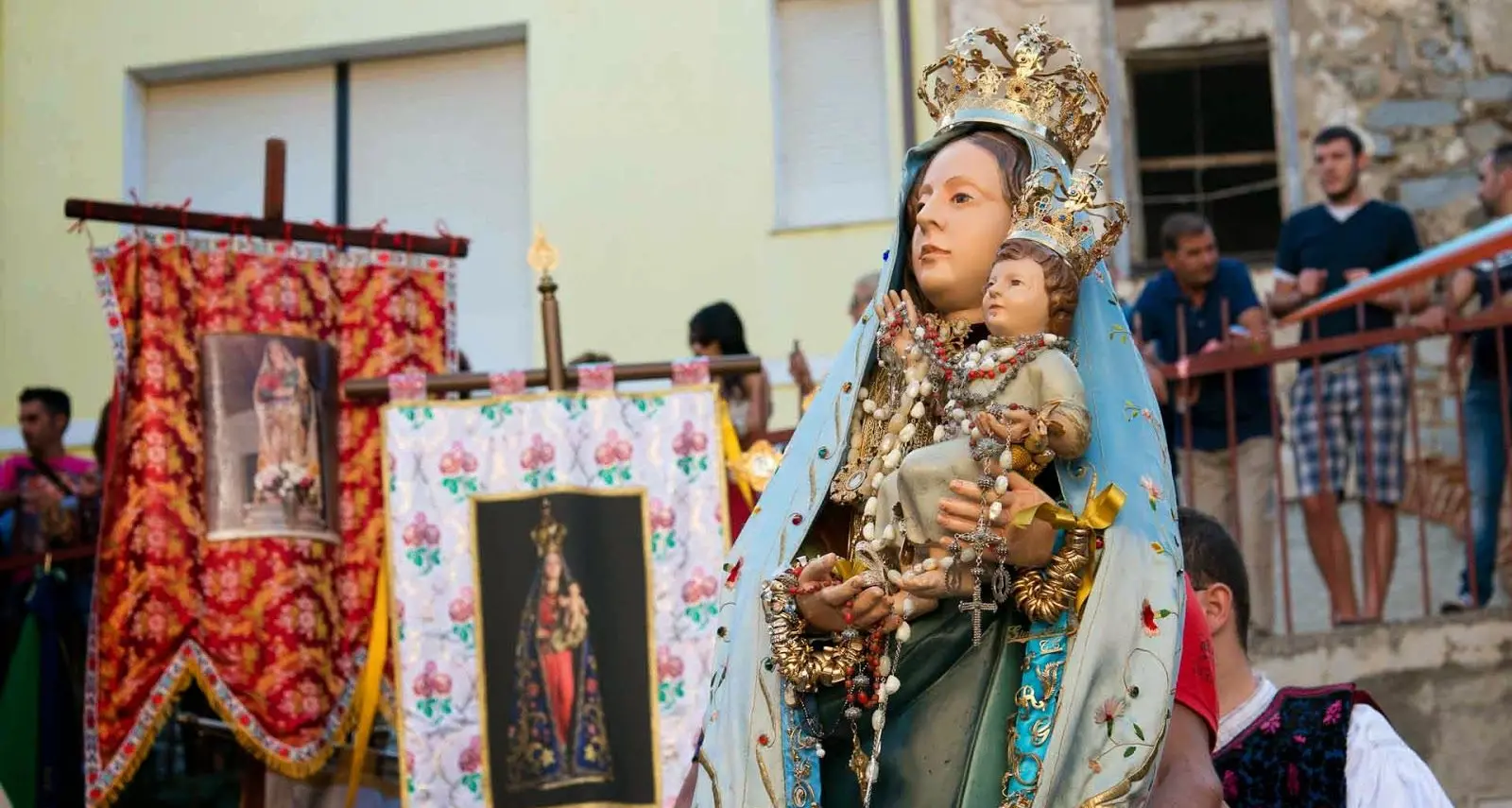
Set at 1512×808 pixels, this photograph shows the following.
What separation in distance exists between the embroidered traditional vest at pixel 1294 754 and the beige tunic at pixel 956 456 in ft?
3.85

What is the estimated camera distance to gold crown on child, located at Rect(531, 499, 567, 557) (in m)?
6.89

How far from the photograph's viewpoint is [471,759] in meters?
6.74

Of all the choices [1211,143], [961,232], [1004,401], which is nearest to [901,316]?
[961,232]

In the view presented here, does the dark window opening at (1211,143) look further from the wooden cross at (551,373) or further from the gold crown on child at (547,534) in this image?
the gold crown on child at (547,534)

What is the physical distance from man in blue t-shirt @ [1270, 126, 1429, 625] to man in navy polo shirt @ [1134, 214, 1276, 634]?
7.1 inches

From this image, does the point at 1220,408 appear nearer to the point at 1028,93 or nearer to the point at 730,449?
the point at 730,449

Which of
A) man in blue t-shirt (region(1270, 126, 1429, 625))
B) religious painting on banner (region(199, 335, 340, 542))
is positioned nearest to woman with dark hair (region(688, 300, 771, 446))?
religious painting on banner (region(199, 335, 340, 542))

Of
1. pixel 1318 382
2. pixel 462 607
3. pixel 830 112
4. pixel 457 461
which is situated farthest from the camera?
pixel 830 112

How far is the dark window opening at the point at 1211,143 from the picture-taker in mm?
11398

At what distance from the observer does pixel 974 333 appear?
3.75 meters

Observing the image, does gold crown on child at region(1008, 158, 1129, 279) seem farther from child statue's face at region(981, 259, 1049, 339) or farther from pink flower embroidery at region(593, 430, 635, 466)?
pink flower embroidery at region(593, 430, 635, 466)

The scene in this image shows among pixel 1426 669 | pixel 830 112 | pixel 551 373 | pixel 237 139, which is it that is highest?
pixel 237 139

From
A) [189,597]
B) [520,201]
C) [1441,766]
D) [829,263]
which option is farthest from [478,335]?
[1441,766]

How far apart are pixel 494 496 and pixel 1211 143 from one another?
19.8 ft
